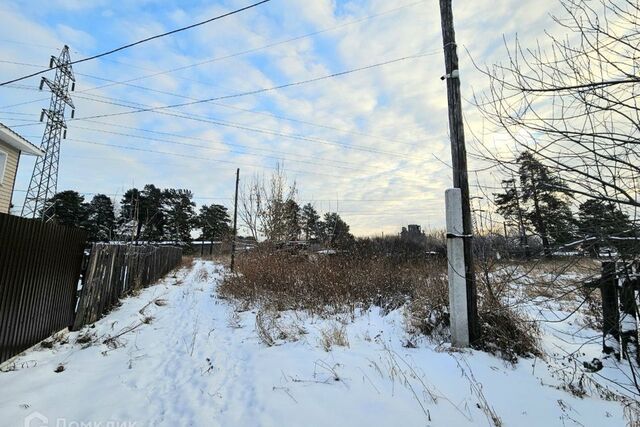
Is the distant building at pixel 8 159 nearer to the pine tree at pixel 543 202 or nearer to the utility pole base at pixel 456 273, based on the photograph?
the utility pole base at pixel 456 273

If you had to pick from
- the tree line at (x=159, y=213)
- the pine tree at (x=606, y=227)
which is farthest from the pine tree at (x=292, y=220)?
the tree line at (x=159, y=213)

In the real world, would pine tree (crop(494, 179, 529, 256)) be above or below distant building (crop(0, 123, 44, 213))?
below

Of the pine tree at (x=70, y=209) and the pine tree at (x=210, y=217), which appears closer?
the pine tree at (x=70, y=209)

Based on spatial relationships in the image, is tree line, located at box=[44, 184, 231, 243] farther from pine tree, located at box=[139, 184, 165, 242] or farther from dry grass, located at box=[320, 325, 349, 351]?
dry grass, located at box=[320, 325, 349, 351]

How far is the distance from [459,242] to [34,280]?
5.74 meters

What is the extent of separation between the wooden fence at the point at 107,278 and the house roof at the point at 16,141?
6689 mm

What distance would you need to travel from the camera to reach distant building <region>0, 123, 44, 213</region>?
12.1m

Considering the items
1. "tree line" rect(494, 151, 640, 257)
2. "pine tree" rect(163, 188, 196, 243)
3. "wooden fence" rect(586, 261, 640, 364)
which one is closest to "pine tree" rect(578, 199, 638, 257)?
"tree line" rect(494, 151, 640, 257)

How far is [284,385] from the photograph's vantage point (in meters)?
3.50

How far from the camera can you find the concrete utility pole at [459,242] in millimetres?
4426

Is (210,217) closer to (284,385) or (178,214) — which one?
(178,214)

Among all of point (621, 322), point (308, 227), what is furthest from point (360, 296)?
point (308, 227)

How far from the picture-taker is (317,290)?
798 cm

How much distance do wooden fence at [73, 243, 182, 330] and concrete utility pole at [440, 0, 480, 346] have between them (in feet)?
20.2
